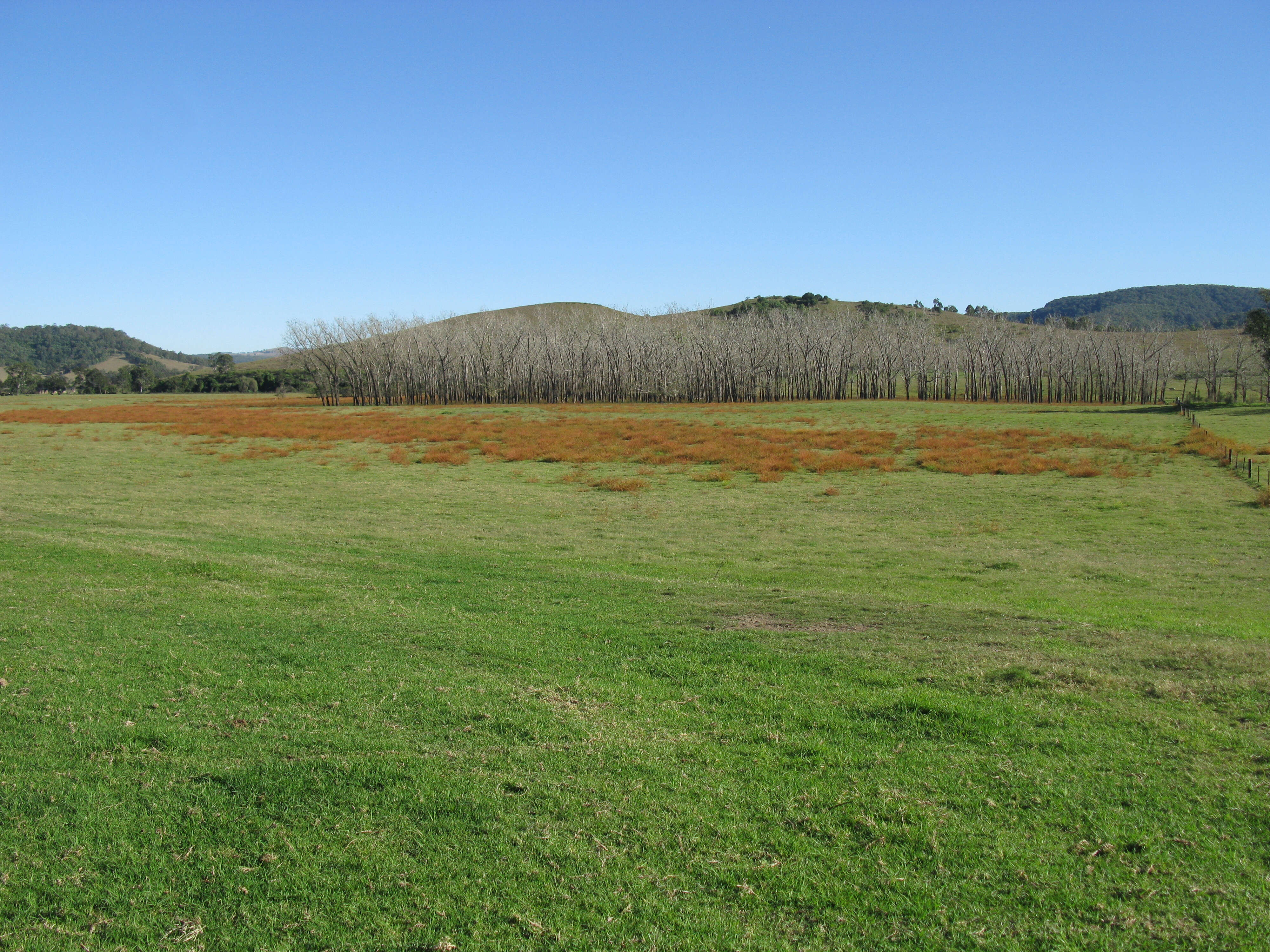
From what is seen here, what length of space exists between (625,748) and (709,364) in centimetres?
10682

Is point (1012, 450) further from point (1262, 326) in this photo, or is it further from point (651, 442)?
point (1262, 326)

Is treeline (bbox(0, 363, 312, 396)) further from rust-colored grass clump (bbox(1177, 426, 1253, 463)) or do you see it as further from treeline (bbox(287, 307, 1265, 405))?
rust-colored grass clump (bbox(1177, 426, 1253, 463))

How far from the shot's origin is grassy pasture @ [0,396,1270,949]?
440 centimetres

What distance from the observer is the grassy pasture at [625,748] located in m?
4.40

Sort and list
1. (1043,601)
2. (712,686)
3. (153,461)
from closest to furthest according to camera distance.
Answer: (712,686) < (1043,601) < (153,461)

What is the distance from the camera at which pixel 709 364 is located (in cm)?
11119

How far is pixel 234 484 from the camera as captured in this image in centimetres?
3036

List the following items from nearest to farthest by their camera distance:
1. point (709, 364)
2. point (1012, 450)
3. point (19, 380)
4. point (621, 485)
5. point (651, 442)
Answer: point (621, 485) → point (1012, 450) → point (651, 442) → point (709, 364) → point (19, 380)

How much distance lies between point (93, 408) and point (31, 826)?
87.1m

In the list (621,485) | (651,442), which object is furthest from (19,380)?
(621,485)

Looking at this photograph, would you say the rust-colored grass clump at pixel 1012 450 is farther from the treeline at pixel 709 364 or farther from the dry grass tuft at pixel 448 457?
the treeline at pixel 709 364

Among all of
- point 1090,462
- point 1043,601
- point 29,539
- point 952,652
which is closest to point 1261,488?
point 1090,462

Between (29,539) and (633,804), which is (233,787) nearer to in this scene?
(633,804)

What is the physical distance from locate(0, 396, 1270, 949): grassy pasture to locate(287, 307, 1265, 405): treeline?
9507 cm
